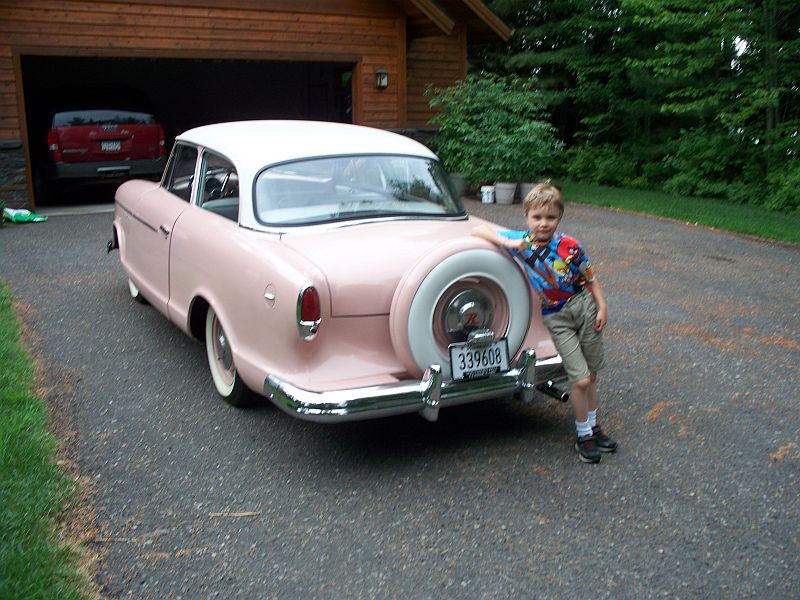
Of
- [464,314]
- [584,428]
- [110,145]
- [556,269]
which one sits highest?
[110,145]

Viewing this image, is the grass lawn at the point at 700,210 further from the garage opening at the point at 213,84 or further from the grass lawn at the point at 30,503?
the grass lawn at the point at 30,503

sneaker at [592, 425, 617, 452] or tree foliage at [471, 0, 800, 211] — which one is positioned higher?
tree foliage at [471, 0, 800, 211]

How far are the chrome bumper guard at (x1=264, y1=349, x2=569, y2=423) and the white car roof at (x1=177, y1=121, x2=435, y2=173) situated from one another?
5.46 feet

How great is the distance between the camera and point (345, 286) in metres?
4.15

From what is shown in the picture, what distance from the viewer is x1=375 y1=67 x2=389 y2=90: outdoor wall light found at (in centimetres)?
1520

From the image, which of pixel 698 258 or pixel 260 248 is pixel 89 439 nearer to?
pixel 260 248

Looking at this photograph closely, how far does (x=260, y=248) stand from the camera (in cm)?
448

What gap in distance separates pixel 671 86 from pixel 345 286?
53.7 ft

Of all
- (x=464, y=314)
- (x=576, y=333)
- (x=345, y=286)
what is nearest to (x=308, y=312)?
(x=345, y=286)

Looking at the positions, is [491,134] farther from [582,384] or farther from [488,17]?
[582,384]

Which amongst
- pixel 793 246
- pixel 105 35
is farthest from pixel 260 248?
pixel 105 35

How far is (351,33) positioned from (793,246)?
26.7 feet

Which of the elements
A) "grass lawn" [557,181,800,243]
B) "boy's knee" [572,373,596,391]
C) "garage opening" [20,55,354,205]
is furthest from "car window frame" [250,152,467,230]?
"garage opening" [20,55,354,205]

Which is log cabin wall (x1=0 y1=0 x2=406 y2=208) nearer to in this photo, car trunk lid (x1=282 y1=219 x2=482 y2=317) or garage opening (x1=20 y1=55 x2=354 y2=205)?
garage opening (x1=20 y1=55 x2=354 y2=205)
